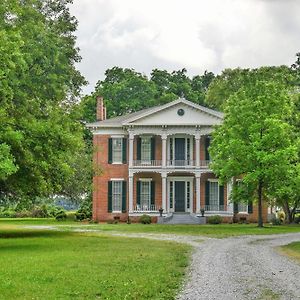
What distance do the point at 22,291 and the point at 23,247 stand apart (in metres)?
11.5

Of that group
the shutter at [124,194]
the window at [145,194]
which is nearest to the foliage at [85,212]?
the shutter at [124,194]

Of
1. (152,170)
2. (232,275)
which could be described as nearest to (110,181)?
(152,170)

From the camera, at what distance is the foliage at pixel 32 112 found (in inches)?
909

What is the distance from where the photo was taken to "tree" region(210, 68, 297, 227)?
39.4 meters

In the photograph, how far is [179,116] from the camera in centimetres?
4962

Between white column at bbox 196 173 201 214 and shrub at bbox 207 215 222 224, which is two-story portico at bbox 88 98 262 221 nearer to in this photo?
white column at bbox 196 173 201 214

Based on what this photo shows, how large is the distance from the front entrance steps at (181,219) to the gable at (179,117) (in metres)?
7.01

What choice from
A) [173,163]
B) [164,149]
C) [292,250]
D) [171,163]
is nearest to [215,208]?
[173,163]

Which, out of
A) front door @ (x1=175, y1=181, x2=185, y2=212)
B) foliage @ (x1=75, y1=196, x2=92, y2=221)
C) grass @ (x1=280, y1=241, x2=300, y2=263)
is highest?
front door @ (x1=175, y1=181, x2=185, y2=212)

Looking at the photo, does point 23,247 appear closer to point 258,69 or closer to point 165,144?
point 165,144

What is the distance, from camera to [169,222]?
4853 cm

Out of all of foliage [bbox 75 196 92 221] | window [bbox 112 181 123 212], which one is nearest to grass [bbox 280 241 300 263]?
window [bbox 112 181 123 212]

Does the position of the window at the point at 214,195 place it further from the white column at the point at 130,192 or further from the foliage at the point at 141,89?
the foliage at the point at 141,89

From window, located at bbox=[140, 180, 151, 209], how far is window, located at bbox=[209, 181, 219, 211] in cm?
471
